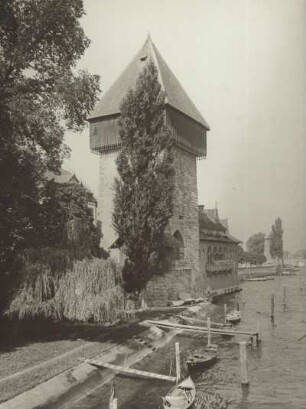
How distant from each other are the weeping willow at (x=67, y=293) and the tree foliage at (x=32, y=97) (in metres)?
1.35

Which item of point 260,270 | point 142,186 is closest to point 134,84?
point 142,186

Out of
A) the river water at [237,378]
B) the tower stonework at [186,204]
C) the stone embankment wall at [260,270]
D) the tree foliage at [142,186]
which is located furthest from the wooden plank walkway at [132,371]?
the stone embankment wall at [260,270]

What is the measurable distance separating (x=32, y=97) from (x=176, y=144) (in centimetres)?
1915

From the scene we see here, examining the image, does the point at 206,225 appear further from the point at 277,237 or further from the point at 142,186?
the point at 277,237

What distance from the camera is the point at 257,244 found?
121500 mm

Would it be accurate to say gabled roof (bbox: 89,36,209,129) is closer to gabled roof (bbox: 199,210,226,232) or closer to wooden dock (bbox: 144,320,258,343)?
gabled roof (bbox: 199,210,226,232)

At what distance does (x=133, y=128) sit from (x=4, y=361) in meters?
15.5

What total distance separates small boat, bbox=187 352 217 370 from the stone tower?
595 inches

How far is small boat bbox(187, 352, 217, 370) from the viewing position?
62.5 feet

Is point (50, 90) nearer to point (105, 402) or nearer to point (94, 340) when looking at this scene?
point (94, 340)

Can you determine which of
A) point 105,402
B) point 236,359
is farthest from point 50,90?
point 236,359

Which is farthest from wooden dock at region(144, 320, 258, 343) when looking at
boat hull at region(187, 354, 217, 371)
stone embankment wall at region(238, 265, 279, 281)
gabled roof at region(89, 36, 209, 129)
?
stone embankment wall at region(238, 265, 279, 281)

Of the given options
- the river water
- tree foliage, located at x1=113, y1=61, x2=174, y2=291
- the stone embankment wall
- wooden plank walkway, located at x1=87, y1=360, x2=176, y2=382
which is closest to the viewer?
the river water

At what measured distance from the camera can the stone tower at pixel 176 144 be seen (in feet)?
120
